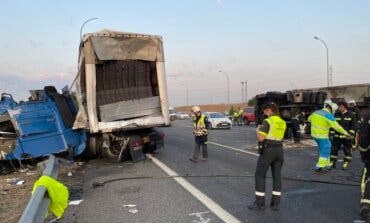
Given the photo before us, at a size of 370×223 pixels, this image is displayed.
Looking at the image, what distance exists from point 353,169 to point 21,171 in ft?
28.5

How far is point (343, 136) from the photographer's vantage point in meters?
12.6

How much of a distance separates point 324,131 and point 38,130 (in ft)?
24.8

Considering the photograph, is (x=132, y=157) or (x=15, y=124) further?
(x=132, y=157)

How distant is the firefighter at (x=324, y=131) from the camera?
1168 cm

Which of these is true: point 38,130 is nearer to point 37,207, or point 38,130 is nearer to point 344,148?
point 344,148

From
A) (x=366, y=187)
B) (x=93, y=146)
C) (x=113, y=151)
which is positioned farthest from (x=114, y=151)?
(x=366, y=187)

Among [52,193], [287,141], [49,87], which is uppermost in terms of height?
[49,87]

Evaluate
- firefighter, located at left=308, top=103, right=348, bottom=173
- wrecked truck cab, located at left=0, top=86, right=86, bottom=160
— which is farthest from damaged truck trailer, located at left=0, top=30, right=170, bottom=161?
firefighter, located at left=308, top=103, right=348, bottom=173

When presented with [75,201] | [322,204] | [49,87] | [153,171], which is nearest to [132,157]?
[153,171]

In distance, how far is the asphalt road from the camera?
23.9 ft

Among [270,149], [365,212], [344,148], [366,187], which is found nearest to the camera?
[365,212]

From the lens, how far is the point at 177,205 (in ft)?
26.5

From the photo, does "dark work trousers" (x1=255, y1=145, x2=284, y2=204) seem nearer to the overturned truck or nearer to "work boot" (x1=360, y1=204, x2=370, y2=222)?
"work boot" (x1=360, y1=204, x2=370, y2=222)

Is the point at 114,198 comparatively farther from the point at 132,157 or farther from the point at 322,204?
the point at 132,157
